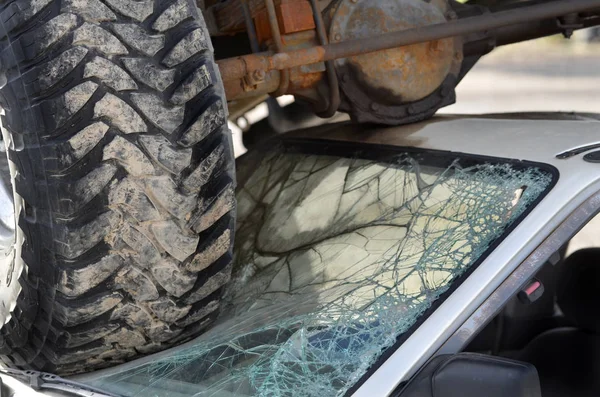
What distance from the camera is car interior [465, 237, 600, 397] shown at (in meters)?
3.08

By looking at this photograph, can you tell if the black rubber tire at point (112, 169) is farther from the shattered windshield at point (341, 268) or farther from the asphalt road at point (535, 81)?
the asphalt road at point (535, 81)

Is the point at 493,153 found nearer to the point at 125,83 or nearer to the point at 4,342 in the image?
the point at 125,83

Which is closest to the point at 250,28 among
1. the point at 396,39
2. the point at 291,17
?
the point at 291,17

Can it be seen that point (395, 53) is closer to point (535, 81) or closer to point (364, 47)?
point (364, 47)

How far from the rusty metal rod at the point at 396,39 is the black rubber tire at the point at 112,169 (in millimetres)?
354

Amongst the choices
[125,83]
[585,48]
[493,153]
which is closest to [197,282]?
[125,83]

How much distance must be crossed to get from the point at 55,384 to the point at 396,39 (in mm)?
1406

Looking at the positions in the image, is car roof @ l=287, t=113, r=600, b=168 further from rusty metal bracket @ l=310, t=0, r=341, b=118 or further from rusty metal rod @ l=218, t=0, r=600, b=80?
rusty metal rod @ l=218, t=0, r=600, b=80

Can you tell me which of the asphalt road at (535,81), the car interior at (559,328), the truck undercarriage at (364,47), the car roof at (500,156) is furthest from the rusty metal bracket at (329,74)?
the asphalt road at (535,81)

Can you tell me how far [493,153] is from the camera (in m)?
2.45

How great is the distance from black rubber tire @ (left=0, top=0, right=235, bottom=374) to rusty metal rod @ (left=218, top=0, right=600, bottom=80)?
354 mm

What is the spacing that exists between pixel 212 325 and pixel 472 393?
96 cm

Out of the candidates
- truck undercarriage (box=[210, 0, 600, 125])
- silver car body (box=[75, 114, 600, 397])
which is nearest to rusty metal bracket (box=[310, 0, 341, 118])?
truck undercarriage (box=[210, 0, 600, 125])

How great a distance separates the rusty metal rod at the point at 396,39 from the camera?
2.66 meters
